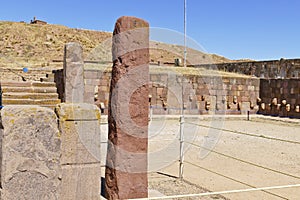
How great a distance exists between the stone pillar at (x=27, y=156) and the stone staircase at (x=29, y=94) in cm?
896

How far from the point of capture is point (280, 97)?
723 inches

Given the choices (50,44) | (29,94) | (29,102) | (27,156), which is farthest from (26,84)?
(50,44)

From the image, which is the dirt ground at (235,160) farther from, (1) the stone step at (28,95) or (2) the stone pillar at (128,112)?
(1) the stone step at (28,95)

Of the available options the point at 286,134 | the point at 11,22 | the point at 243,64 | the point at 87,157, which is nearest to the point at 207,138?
the point at 286,134

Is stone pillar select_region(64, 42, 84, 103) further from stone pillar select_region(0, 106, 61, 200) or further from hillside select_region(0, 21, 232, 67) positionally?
hillside select_region(0, 21, 232, 67)

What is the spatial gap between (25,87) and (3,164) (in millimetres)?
10735

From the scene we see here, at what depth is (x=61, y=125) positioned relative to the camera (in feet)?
12.6

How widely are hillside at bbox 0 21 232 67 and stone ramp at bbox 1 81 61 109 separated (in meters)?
20.5

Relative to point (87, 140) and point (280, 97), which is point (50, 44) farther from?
point (87, 140)

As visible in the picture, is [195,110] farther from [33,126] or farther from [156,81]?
[33,126]

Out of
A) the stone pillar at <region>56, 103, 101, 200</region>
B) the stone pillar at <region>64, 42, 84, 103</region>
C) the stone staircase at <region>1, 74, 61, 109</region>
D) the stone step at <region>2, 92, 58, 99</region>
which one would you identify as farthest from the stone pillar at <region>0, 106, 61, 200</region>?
the stone step at <region>2, 92, 58, 99</region>

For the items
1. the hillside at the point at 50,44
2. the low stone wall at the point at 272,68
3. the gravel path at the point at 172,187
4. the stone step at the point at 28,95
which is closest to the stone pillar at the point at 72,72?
the stone step at the point at 28,95

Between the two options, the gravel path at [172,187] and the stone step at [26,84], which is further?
the stone step at [26,84]

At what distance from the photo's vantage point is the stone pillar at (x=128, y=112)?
16.0ft
